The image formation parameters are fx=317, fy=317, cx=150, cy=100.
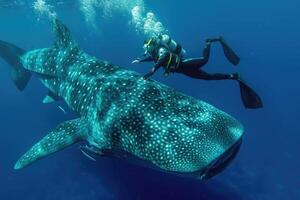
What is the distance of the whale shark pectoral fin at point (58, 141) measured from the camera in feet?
27.8

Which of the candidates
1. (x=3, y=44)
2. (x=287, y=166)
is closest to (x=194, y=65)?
(x=287, y=166)

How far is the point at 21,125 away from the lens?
15430mm

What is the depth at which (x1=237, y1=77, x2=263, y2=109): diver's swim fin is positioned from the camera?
26.9 feet

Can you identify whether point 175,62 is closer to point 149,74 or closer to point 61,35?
point 149,74

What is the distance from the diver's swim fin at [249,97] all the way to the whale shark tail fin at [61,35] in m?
5.74

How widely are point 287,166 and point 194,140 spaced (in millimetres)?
8215

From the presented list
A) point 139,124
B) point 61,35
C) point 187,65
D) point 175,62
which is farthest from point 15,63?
point 139,124

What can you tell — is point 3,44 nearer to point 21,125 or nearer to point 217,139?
point 21,125

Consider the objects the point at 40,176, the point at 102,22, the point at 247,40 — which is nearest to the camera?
the point at 40,176

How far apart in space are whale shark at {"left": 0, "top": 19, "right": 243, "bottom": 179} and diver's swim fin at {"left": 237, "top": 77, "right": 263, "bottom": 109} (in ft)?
4.45

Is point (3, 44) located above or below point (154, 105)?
below

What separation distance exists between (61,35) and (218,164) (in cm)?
719

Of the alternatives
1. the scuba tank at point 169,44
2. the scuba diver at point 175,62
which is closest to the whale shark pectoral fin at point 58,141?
the scuba diver at point 175,62

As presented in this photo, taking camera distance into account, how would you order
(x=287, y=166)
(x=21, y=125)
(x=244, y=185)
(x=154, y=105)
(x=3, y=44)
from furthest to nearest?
1. (x=21, y=125)
2. (x=3, y=44)
3. (x=287, y=166)
4. (x=244, y=185)
5. (x=154, y=105)
